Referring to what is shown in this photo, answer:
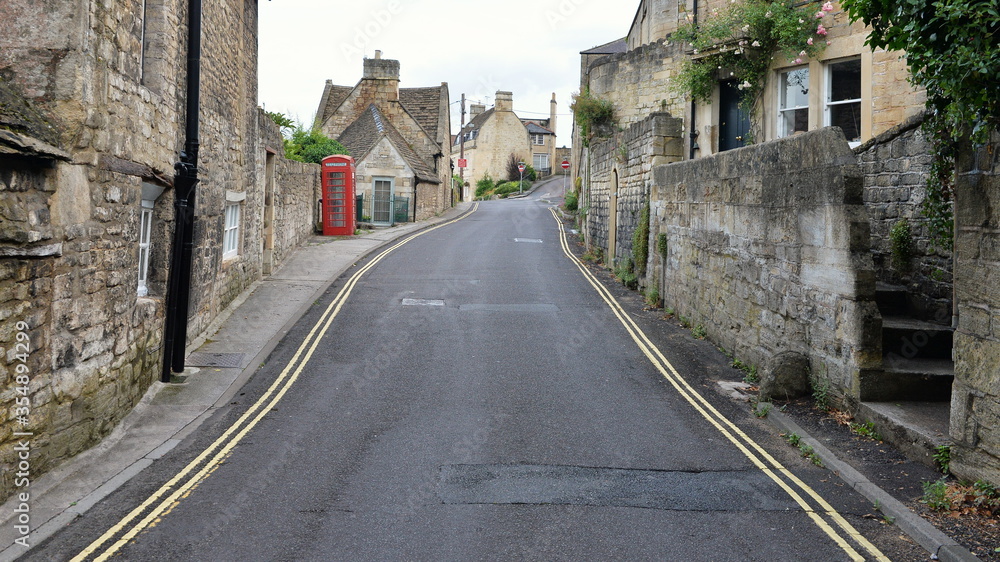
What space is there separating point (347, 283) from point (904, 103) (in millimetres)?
11841

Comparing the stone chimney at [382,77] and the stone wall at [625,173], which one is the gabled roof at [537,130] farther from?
the stone wall at [625,173]

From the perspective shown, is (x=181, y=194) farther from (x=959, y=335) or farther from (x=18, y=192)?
(x=959, y=335)

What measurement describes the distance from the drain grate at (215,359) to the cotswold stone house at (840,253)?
736 cm

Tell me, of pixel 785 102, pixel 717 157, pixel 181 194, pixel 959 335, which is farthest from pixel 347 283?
pixel 959 335

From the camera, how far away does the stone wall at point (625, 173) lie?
652 inches

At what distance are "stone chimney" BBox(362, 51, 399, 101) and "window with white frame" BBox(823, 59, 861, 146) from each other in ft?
88.1

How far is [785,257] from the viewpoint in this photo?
9.57 m

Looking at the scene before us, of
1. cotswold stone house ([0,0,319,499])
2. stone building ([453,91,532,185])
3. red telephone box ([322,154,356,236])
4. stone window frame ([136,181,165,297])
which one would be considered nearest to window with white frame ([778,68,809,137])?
cotswold stone house ([0,0,319,499])

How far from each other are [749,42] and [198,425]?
13.2 meters

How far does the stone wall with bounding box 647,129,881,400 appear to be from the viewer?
8.05 meters

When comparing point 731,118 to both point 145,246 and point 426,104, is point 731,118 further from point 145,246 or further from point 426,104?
point 426,104

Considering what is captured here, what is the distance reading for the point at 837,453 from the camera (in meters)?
7.22

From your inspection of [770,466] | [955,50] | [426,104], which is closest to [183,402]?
[770,466]

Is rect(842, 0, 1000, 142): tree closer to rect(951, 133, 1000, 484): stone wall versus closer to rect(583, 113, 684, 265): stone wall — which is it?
rect(951, 133, 1000, 484): stone wall
